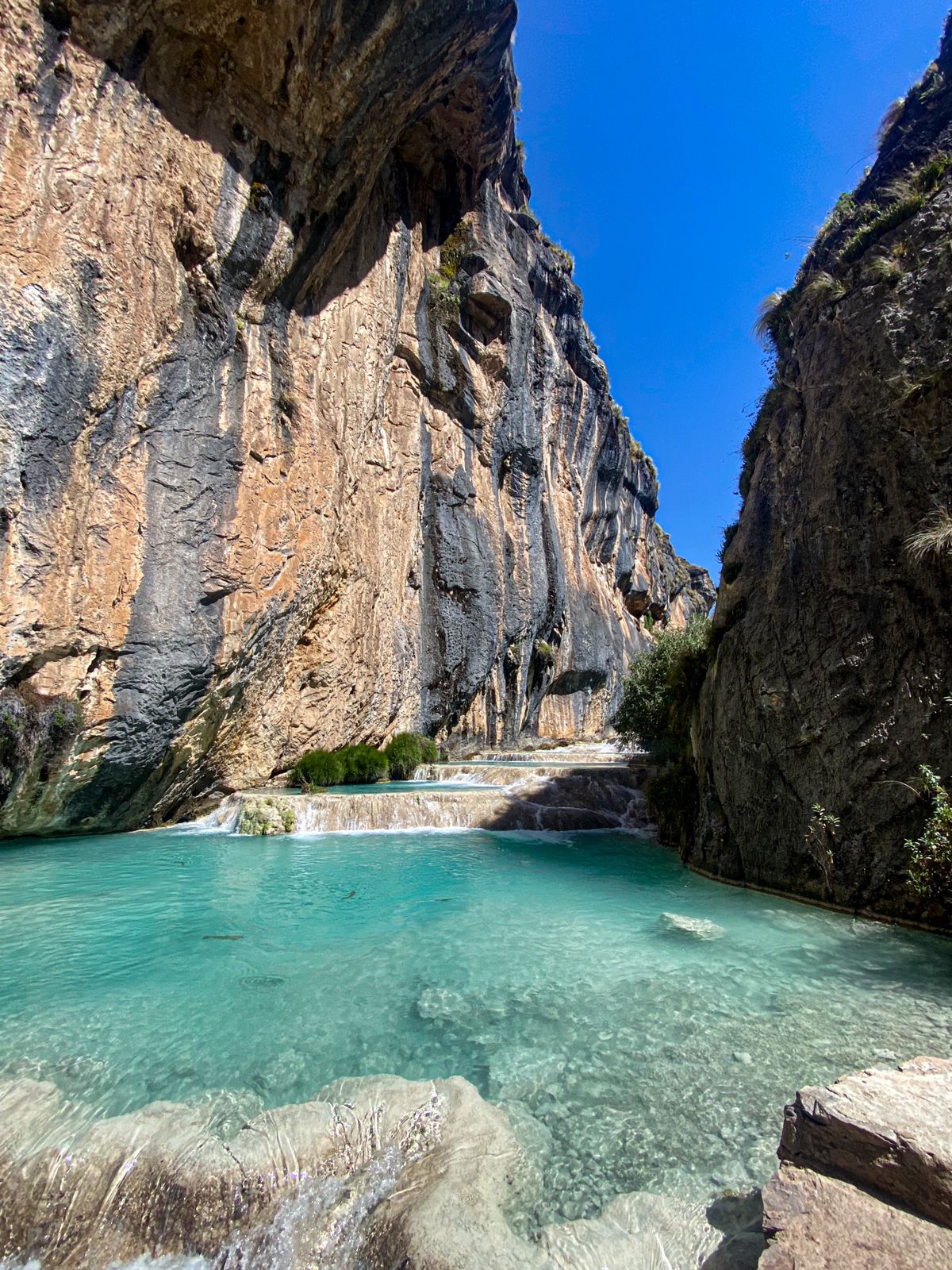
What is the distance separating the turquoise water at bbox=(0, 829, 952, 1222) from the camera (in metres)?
3.35

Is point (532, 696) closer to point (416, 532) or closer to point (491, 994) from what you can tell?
point (416, 532)

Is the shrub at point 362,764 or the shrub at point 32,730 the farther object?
the shrub at point 362,764

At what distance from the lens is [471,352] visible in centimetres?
2567

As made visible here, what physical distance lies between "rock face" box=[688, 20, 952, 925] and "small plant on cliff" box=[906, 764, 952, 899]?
224 millimetres

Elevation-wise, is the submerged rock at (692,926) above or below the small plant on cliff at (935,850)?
below

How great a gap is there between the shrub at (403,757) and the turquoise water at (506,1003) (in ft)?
38.6

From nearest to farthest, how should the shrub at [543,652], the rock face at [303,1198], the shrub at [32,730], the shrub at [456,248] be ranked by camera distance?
the rock face at [303,1198], the shrub at [32,730], the shrub at [456,248], the shrub at [543,652]

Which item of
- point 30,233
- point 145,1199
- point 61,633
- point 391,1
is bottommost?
point 145,1199

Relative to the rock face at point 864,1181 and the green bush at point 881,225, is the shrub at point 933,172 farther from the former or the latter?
the rock face at point 864,1181

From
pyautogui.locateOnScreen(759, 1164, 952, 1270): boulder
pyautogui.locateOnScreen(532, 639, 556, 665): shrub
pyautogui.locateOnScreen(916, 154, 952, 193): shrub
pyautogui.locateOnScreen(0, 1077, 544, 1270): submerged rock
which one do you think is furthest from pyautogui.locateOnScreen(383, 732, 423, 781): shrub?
pyautogui.locateOnScreen(759, 1164, 952, 1270): boulder

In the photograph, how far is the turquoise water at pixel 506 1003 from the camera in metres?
3.35

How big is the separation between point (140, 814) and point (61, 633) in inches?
179

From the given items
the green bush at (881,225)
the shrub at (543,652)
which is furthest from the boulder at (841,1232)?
the shrub at (543,652)

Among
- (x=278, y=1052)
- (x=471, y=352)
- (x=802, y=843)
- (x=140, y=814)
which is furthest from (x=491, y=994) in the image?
(x=471, y=352)
